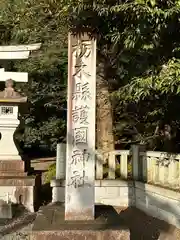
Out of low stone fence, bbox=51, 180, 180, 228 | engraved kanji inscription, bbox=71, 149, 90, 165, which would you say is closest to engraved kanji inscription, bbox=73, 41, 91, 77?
engraved kanji inscription, bbox=71, 149, 90, 165

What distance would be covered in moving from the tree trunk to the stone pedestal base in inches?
103

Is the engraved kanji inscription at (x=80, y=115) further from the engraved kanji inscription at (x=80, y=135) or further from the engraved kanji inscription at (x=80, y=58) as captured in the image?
the engraved kanji inscription at (x=80, y=58)

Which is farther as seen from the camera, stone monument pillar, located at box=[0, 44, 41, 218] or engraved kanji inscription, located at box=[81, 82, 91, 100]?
stone monument pillar, located at box=[0, 44, 41, 218]

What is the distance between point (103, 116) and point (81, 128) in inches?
257

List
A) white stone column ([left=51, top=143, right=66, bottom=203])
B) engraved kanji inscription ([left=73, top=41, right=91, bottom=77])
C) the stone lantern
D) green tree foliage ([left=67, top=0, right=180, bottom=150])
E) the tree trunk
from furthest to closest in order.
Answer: the tree trunk < the stone lantern < white stone column ([left=51, top=143, right=66, bottom=203]) < engraved kanji inscription ([left=73, top=41, right=91, bottom=77]) < green tree foliage ([left=67, top=0, right=180, bottom=150])

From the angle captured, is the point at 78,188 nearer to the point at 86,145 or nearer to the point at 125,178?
the point at 86,145

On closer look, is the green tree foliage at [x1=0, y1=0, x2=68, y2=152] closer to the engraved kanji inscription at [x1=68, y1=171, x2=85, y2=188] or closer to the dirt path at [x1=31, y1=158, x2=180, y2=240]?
the engraved kanji inscription at [x1=68, y1=171, x2=85, y2=188]

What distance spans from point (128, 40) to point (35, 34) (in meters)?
8.04

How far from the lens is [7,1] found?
13602 mm

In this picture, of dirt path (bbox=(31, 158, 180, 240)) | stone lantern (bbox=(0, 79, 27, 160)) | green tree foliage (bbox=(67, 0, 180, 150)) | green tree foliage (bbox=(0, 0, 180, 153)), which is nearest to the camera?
green tree foliage (bbox=(67, 0, 180, 150))

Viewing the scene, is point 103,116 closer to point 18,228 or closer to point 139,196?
point 139,196

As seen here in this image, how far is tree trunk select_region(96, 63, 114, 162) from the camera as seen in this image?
11.4 metres

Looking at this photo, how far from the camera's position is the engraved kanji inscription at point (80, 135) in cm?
515

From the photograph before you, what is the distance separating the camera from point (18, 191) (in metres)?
9.39
